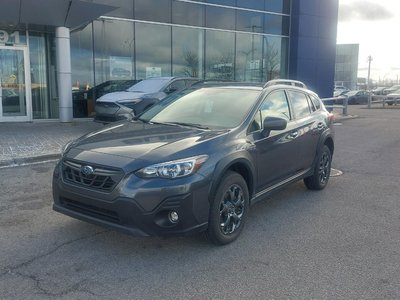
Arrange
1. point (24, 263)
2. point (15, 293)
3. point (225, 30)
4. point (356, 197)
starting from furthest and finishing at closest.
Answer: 1. point (225, 30)
2. point (356, 197)
3. point (24, 263)
4. point (15, 293)

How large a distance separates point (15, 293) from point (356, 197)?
191 inches

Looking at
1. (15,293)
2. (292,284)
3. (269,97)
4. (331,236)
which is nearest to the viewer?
(15,293)

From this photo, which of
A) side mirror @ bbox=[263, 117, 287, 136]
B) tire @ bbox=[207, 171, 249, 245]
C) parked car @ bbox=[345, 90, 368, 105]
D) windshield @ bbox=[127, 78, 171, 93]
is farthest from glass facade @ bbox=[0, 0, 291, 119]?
parked car @ bbox=[345, 90, 368, 105]

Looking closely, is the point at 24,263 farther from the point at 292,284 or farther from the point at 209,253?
the point at 292,284

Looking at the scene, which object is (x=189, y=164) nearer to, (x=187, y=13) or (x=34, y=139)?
(x=34, y=139)

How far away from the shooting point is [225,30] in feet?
61.3

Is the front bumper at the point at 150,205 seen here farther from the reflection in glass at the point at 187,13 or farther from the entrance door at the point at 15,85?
the reflection in glass at the point at 187,13

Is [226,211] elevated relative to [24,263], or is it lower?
elevated

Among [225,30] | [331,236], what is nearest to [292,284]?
[331,236]

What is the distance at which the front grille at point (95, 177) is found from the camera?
12.1ft

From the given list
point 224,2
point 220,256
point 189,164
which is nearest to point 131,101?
point 189,164

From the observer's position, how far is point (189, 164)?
3789 millimetres

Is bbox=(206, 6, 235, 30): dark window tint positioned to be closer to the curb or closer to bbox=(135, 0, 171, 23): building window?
bbox=(135, 0, 171, 23): building window

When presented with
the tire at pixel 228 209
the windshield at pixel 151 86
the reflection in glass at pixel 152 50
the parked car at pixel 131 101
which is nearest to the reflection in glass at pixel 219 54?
the reflection in glass at pixel 152 50
